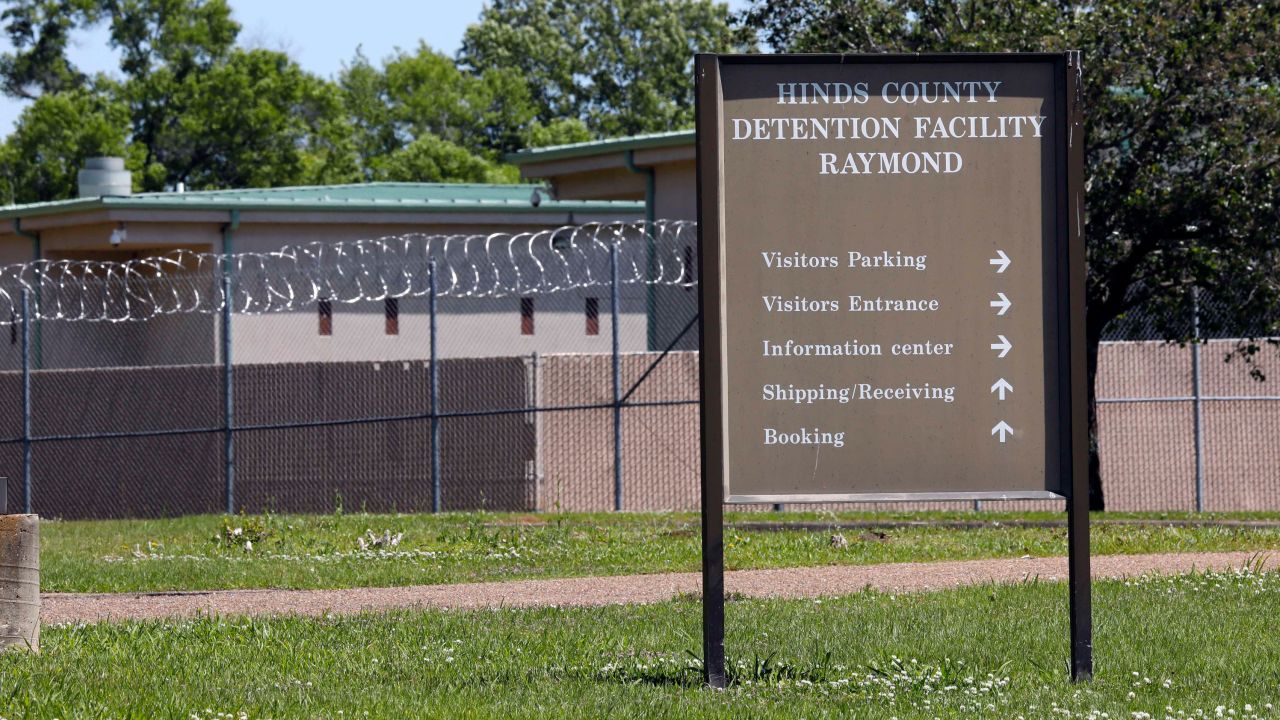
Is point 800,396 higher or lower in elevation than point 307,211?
lower

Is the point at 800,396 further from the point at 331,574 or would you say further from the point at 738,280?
the point at 331,574

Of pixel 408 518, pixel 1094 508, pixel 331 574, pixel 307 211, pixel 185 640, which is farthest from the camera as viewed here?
pixel 307 211

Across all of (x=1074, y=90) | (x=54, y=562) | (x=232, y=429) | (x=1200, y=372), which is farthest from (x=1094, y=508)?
(x=1074, y=90)

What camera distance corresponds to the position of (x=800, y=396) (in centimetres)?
740

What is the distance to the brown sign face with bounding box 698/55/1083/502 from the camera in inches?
290

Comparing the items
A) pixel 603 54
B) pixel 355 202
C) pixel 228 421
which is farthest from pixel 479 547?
pixel 603 54

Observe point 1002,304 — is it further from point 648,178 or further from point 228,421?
point 648,178

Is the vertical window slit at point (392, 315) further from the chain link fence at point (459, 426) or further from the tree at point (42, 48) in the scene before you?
the tree at point (42, 48)

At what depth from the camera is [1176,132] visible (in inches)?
672

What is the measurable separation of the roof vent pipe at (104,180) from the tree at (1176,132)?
18.3 m

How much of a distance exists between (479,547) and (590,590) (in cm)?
288

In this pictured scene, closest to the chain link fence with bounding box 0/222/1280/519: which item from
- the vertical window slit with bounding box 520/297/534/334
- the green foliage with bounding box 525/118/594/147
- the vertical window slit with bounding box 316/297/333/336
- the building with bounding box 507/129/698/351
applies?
the building with bounding box 507/129/698/351

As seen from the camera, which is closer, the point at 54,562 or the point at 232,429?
the point at 54,562

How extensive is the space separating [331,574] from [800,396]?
18.6ft
